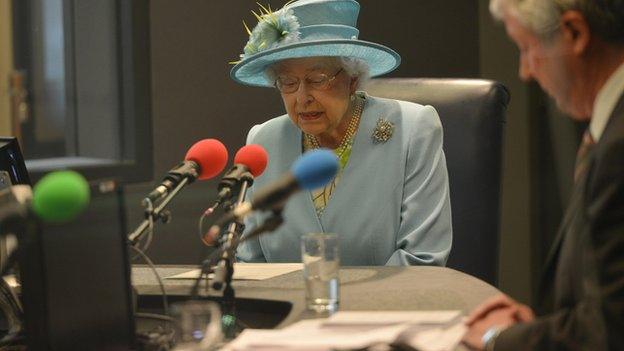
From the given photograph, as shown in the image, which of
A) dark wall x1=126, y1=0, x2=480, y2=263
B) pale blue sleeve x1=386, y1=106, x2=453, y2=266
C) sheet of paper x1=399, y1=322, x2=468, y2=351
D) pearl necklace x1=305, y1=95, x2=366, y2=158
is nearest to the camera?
sheet of paper x1=399, y1=322, x2=468, y2=351

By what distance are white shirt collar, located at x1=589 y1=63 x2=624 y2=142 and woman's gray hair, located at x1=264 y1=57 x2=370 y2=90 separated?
141 cm

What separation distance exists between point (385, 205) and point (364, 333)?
47.8 inches

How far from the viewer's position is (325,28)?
2.75m

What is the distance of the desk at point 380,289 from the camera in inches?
74.9

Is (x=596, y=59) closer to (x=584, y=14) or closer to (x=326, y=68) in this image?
(x=584, y=14)

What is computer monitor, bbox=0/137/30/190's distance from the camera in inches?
75.7

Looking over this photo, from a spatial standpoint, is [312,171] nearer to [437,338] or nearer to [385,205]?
[437,338]

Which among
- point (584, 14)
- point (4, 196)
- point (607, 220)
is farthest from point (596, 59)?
point (4, 196)

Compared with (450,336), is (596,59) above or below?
above

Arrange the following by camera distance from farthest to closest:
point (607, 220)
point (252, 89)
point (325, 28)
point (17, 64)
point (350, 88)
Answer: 1. point (17, 64)
2. point (252, 89)
3. point (350, 88)
4. point (325, 28)
5. point (607, 220)

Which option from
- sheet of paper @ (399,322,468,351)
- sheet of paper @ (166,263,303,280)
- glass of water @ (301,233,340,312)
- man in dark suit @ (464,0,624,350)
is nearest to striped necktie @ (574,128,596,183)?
man in dark suit @ (464,0,624,350)

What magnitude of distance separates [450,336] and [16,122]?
3303mm

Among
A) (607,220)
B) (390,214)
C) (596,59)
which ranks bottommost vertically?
(390,214)

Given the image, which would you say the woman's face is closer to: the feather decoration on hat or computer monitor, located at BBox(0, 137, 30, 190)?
the feather decoration on hat
